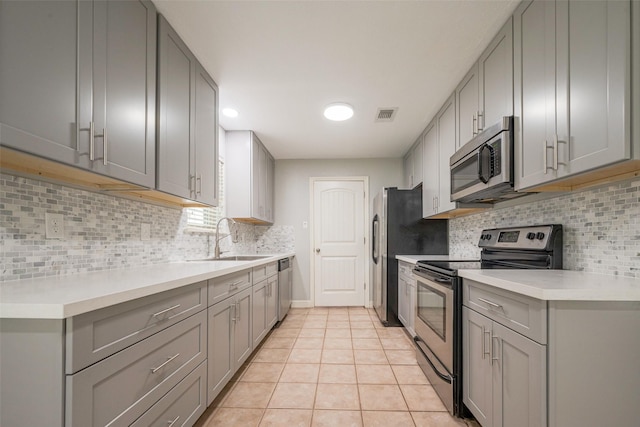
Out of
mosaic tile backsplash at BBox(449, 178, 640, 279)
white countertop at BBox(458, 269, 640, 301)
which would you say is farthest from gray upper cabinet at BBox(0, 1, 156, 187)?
mosaic tile backsplash at BBox(449, 178, 640, 279)

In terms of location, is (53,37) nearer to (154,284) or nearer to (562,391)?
(154,284)

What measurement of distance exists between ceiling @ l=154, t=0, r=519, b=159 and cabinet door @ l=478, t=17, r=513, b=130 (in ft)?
0.24

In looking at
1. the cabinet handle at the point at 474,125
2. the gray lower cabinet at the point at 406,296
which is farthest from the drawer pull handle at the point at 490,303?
the gray lower cabinet at the point at 406,296

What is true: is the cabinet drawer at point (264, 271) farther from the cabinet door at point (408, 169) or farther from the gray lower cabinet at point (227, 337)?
the cabinet door at point (408, 169)

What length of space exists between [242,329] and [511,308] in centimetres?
178

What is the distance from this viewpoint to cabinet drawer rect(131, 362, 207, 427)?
122 centimetres

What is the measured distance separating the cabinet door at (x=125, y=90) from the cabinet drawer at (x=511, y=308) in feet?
6.00

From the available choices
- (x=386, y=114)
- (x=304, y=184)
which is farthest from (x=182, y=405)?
(x=304, y=184)

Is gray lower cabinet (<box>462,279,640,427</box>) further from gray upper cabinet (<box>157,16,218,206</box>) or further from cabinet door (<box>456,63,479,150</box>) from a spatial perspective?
gray upper cabinet (<box>157,16,218,206</box>)

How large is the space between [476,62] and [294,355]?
2.76m

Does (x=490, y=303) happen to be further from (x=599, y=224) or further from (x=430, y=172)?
(x=430, y=172)

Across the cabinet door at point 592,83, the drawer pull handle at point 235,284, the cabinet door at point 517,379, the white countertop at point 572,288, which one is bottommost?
the cabinet door at point 517,379

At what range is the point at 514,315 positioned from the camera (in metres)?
1.27

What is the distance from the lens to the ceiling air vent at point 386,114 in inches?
114
